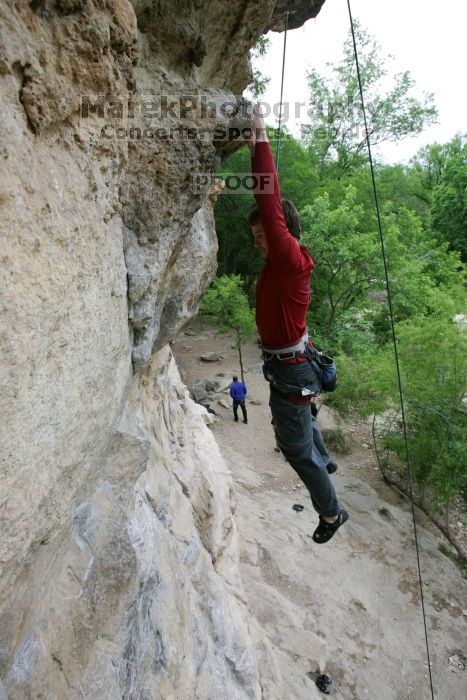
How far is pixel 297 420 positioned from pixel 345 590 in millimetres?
5797

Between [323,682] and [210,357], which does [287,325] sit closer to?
[323,682]

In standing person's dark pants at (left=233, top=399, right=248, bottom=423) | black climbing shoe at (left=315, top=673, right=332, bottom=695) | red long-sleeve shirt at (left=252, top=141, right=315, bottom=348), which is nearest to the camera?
red long-sleeve shirt at (left=252, top=141, right=315, bottom=348)

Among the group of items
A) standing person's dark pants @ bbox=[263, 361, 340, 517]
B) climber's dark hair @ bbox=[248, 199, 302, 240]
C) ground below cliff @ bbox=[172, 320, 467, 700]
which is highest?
climber's dark hair @ bbox=[248, 199, 302, 240]

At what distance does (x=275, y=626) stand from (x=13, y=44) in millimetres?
6919

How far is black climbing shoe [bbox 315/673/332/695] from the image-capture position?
5738 mm

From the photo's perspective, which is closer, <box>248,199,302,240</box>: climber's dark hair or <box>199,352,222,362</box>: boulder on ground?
<box>248,199,302,240</box>: climber's dark hair

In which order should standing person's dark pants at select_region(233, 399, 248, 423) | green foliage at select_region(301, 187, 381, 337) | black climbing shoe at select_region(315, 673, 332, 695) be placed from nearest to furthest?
black climbing shoe at select_region(315, 673, 332, 695), standing person's dark pants at select_region(233, 399, 248, 423), green foliage at select_region(301, 187, 381, 337)

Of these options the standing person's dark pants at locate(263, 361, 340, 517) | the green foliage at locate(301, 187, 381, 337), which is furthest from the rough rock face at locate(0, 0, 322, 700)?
the green foliage at locate(301, 187, 381, 337)

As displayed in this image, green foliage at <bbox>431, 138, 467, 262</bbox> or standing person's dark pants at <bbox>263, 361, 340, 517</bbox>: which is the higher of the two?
green foliage at <bbox>431, 138, 467, 262</bbox>

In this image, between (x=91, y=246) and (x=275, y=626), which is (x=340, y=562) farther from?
(x=91, y=246)

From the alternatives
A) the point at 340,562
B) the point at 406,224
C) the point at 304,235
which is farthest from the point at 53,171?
the point at 406,224

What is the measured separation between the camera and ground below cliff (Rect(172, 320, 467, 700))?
6.12 metres

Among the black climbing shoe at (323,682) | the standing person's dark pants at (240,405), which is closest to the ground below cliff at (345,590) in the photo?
the black climbing shoe at (323,682)

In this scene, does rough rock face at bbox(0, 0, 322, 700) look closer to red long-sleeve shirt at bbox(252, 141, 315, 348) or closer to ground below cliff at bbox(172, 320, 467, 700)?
red long-sleeve shirt at bbox(252, 141, 315, 348)
